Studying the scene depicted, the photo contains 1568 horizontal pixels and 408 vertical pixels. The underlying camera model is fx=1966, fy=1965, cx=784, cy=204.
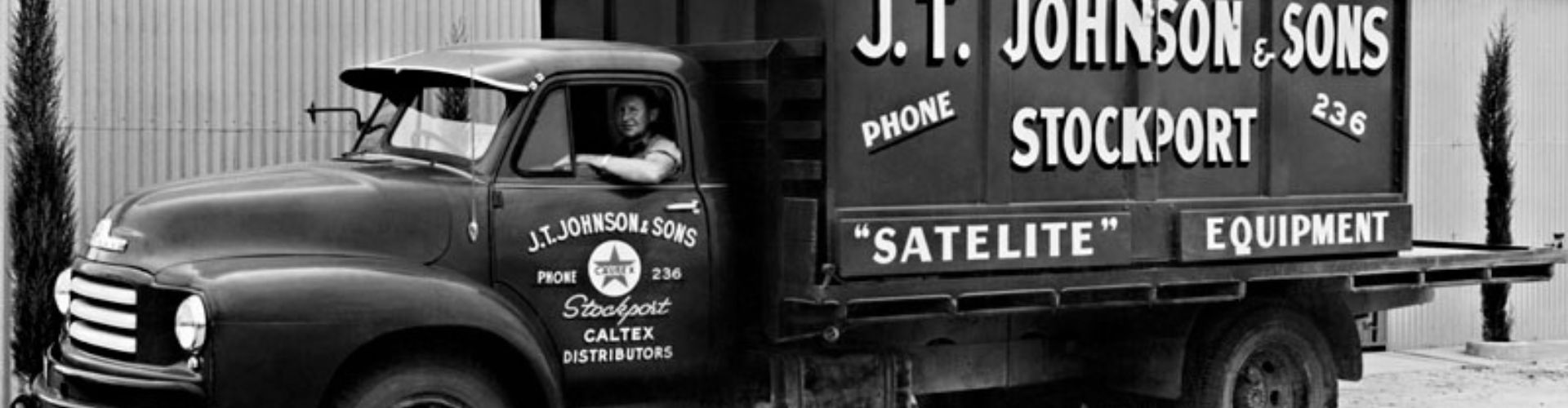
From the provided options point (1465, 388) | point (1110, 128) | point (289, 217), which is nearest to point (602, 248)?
point (289, 217)

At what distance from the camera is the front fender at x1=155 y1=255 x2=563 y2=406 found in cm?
682

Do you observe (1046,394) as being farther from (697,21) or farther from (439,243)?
(439,243)

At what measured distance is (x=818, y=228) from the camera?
8.05 metres

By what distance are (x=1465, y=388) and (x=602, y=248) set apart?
26.6 ft

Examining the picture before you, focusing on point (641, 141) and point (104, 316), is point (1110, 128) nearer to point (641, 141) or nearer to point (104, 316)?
point (641, 141)

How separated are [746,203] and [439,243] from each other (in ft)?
4.59

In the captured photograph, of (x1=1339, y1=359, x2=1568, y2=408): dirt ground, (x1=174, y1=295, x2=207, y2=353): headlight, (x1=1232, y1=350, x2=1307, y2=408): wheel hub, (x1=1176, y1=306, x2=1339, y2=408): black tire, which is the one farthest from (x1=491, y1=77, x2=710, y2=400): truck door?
(x1=1339, y1=359, x2=1568, y2=408): dirt ground

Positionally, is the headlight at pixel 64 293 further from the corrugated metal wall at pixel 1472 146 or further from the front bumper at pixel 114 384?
the corrugated metal wall at pixel 1472 146

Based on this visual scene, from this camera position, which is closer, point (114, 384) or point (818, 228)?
point (114, 384)

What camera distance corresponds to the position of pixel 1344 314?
10.5 m

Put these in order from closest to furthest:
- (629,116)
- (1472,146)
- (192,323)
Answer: (192,323) < (629,116) < (1472,146)

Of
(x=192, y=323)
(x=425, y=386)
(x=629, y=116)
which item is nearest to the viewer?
(x=192, y=323)

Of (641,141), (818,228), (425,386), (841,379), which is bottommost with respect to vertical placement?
(841,379)

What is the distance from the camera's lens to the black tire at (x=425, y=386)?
7.16m
